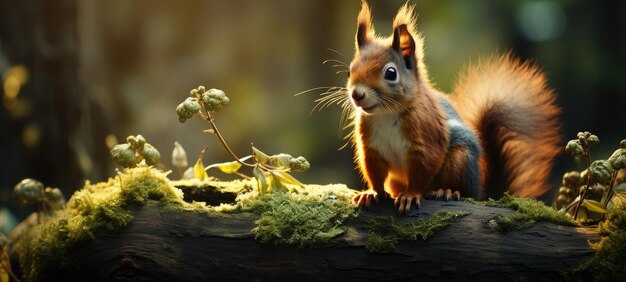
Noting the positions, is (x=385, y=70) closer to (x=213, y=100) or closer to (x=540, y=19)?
(x=213, y=100)

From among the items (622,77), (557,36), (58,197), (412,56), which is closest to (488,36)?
(557,36)

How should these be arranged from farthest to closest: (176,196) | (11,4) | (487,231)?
(11,4) < (176,196) < (487,231)

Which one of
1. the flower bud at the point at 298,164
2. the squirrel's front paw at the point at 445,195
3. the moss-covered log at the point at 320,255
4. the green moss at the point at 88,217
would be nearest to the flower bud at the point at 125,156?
the green moss at the point at 88,217

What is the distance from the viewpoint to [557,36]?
13.9 feet

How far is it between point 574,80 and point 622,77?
32cm

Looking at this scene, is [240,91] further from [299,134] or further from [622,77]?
Result: [622,77]

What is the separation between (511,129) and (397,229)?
2.94 feet

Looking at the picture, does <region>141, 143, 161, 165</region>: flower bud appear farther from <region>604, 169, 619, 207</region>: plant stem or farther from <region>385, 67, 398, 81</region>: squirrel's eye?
<region>604, 169, 619, 207</region>: plant stem

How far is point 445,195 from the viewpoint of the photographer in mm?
2090

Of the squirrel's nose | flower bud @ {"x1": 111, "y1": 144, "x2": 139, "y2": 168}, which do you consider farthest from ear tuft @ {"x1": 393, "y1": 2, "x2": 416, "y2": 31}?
flower bud @ {"x1": 111, "y1": 144, "x2": 139, "y2": 168}

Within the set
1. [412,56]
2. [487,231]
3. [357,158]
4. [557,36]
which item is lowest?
[487,231]

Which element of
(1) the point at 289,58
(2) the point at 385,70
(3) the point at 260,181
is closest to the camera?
(2) the point at 385,70

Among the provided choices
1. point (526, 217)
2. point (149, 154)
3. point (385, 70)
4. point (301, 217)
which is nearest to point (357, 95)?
point (385, 70)

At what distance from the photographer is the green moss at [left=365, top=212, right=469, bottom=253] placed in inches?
72.0
